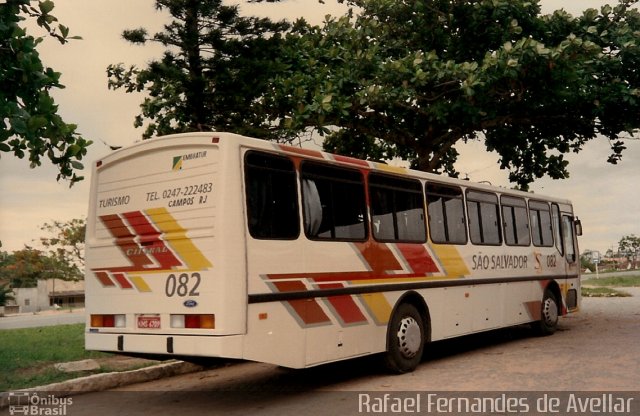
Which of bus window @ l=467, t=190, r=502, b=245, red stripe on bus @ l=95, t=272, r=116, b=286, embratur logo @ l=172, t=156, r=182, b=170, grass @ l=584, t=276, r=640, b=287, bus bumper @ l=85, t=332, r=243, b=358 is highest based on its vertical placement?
embratur logo @ l=172, t=156, r=182, b=170

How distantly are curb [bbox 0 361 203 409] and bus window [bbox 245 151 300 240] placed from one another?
3.20 metres

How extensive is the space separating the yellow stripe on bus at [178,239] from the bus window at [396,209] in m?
2.79

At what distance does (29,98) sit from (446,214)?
20.8ft

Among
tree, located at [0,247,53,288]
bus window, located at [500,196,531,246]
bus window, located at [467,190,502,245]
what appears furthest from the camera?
tree, located at [0,247,53,288]

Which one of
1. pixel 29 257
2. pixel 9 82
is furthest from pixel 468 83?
pixel 29 257

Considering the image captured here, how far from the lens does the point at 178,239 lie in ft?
25.1

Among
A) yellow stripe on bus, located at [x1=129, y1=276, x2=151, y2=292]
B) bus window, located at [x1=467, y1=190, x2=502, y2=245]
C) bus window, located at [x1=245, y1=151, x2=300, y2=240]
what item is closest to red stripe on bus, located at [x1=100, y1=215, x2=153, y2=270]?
yellow stripe on bus, located at [x1=129, y1=276, x2=151, y2=292]

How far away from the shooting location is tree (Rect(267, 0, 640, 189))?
45.9ft

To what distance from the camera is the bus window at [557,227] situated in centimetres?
1498

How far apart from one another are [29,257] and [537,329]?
65.1m

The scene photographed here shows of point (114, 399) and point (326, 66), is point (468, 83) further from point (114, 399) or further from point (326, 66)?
point (114, 399)

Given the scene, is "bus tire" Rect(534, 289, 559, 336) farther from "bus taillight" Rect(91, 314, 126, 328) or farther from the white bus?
"bus taillight" Rect(91, 314, 126, 328)

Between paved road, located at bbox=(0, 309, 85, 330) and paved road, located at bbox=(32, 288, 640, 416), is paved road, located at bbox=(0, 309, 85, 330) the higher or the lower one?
the higher one

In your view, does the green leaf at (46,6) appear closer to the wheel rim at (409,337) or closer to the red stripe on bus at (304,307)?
the red stripe on bus at (304,307)
